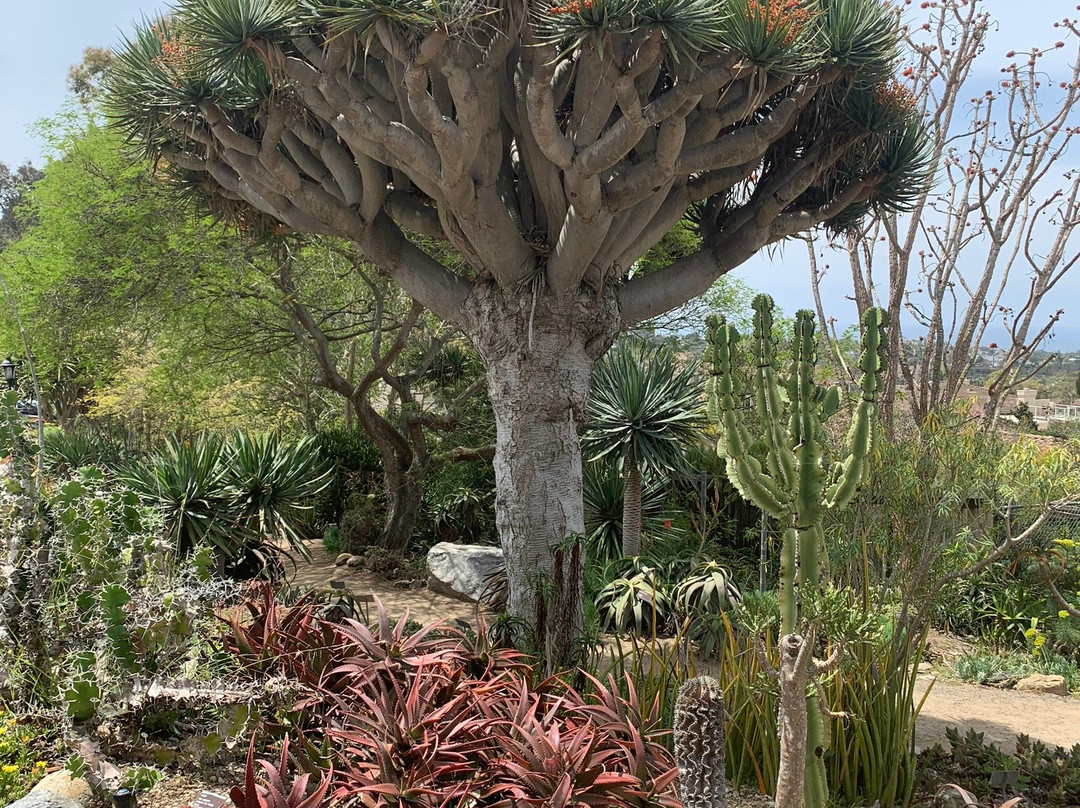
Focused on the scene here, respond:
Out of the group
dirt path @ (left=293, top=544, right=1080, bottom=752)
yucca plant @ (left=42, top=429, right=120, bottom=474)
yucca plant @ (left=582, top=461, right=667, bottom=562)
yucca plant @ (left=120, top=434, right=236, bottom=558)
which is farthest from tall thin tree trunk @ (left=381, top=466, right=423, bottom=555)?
yucca plant @ (left=42, top=429, right=120, bottom=474)

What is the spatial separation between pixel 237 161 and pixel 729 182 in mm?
3269

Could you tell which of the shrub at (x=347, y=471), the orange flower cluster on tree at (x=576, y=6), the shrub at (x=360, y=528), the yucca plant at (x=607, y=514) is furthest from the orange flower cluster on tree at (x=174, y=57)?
the shrub at (x=347, y=471)

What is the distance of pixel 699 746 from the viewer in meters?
2.39

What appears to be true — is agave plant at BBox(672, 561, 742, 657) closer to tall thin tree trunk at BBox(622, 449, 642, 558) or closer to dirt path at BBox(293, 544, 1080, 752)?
tall thin tree trunk at BBox(622, 449, 642, 558)

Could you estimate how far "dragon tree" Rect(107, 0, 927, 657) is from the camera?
→ 4.59m

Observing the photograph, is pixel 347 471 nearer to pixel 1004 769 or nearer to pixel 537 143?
pixel 537 143

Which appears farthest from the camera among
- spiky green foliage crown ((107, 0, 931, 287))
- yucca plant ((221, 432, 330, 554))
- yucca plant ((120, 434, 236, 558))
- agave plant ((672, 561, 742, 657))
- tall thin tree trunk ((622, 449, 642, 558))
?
yucca plant ((221, 432, 330, 554))

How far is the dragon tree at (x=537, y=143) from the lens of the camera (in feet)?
15.0

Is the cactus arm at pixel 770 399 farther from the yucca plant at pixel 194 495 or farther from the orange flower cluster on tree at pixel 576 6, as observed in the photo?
the yucca plant at pixel 194 495

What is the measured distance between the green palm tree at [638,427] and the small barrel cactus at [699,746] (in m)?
5.82

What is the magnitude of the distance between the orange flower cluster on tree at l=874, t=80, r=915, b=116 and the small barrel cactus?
4.89 metres

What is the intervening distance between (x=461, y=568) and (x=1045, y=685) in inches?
203

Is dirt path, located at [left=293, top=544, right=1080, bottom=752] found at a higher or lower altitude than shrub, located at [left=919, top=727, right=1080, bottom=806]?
lower

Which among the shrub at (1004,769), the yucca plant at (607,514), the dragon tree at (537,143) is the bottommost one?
the shrub at (1004,769)
